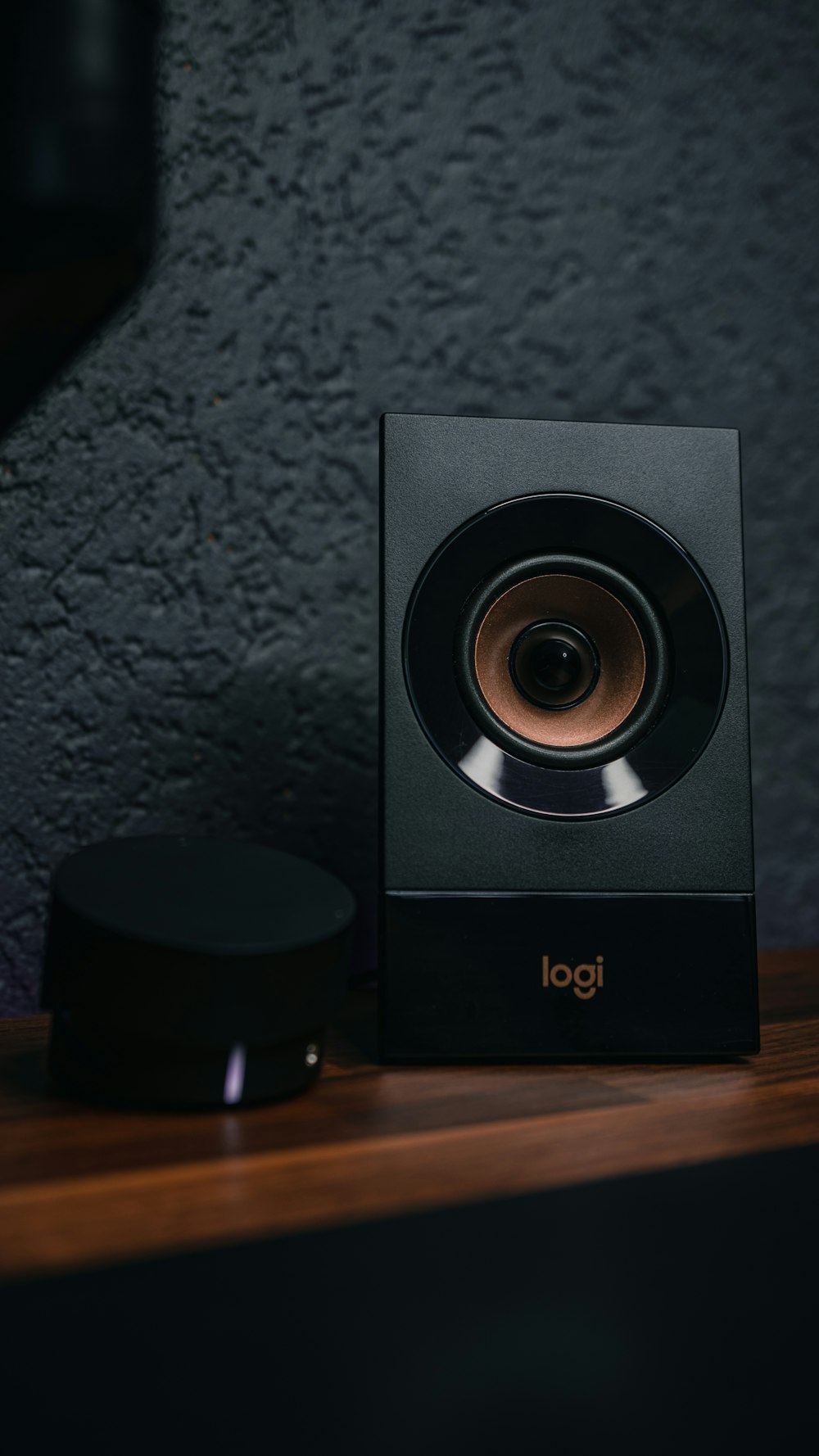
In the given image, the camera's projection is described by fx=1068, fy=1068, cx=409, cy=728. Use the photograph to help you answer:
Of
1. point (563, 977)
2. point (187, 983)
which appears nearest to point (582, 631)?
point (563, 977)

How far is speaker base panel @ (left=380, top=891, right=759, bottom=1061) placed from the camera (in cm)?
59

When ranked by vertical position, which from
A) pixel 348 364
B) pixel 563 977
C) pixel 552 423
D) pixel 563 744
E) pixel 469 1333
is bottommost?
pixel 469 1333

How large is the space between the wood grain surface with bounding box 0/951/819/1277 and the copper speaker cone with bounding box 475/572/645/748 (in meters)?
0.20

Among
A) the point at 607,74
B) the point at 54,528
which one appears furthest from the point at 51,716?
the point at 607,74

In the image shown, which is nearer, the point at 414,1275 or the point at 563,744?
the point at 414,1275

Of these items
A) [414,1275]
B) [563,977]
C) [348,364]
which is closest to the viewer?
[414,1275]

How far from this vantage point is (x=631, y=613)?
0.65m

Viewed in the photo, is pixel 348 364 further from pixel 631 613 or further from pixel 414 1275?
pixel 414 1275

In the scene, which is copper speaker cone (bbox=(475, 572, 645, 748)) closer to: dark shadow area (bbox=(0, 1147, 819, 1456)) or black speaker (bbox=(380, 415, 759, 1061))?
black speaker (bbox=(380, 415, 759, 1061))

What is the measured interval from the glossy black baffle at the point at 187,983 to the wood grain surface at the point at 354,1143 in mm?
19

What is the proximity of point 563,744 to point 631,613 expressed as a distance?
9cm

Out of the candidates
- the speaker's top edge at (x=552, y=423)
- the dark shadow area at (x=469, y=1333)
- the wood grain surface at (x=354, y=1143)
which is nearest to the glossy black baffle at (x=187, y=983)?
the wood grain surface at (x=354, y=1143)

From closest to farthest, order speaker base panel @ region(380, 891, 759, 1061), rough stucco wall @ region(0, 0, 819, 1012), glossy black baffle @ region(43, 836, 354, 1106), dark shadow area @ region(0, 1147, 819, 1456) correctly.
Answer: dark shadow area @ region(0, 1147, 819, 1456) < glossy black baffle @ region(43, 836, 354, 1106) < speaker base panel @ region(380, 891, 759, 1061) < rough stucco wall @ region(0, 0, 819, 1012)

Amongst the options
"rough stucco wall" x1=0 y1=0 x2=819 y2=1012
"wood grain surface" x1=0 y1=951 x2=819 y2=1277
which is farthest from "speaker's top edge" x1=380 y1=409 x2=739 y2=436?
"wood grain surface" x1=0 y1=951 x2=819 y2=1277
